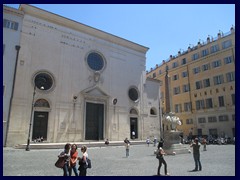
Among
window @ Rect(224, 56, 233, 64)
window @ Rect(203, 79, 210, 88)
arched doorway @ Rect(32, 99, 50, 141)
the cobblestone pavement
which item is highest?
window @ Rect(224, 56, 233, 64)

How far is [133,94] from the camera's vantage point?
32.9 metres

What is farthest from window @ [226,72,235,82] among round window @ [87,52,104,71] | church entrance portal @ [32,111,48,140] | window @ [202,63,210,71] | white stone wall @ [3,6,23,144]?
white stone wall @ [3,6,23,144]

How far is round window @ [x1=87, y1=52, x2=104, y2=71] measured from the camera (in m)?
28.9

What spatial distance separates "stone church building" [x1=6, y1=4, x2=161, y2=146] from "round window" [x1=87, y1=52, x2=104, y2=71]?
0.47ft

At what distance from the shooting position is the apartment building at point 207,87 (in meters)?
32.5

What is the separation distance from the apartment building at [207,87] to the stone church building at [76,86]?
21.3 feet

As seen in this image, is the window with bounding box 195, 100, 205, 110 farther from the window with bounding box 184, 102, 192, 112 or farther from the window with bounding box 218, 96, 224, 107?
the window with bounding box 218, 96, 224, 107

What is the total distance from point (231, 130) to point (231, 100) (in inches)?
179

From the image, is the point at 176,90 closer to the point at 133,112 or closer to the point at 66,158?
the point at 133,112

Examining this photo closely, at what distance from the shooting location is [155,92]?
35.7m

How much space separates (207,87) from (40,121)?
27.4 metres

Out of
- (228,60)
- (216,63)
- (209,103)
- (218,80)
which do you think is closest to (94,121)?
(209,103)

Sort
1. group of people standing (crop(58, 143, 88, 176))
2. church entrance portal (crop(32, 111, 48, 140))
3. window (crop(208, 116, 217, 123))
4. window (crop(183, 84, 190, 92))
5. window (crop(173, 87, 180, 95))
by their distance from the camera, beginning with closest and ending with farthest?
1. group of people standing (crop(58, 143, 88, 176))
2. church entrance portal (crop(32, 111, 48, 140))
3. window (crop(208, 116, 217, 123))
4. window (crop(183, 84, 190, 92))
5. window (crop(173, 87, 180, 95))

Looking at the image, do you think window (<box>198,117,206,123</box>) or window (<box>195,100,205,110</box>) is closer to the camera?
window (<box>198,117,206,123</box>)
